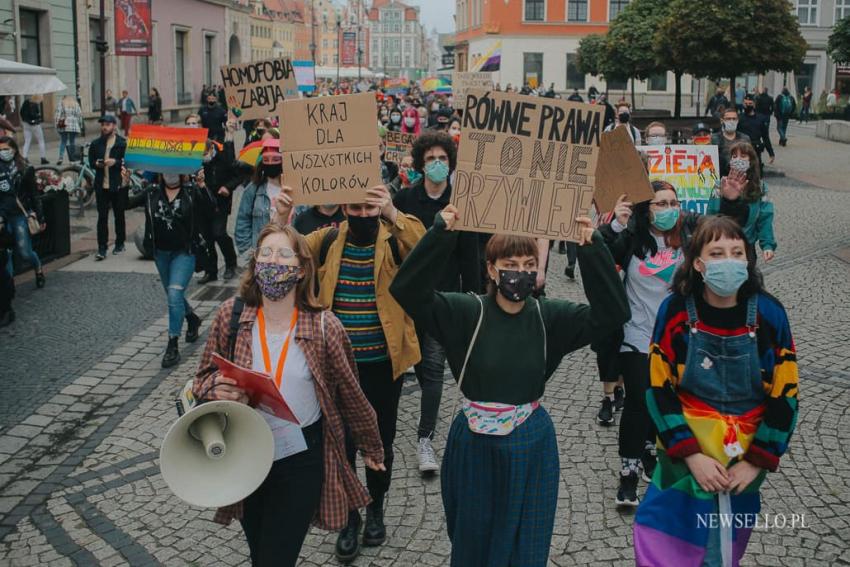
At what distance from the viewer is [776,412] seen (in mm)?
3656

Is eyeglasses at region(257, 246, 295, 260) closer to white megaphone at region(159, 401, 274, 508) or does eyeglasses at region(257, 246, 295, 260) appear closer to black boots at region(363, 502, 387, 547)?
white megaphone at region(159, 401, 274, 508)

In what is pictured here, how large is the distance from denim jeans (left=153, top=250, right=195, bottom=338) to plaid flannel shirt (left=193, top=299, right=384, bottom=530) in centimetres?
437

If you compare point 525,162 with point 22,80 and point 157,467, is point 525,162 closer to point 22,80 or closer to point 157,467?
point 157,467

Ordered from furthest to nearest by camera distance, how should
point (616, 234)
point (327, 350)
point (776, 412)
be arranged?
1. point (616, 234)
2. point (327, 350)
3. point (776, 412)

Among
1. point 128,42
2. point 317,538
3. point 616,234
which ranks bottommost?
point 317,538

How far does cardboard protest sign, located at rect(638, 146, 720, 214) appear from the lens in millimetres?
7298

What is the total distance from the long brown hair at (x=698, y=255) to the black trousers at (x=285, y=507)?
159 cm

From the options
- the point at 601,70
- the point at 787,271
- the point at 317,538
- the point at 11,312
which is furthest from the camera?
the point at 601,70

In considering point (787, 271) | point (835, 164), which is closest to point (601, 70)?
point (835, 164)

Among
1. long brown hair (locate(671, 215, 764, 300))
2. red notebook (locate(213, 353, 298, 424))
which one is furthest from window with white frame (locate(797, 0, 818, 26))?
red notebook (locate(213, 353, 298, 424))

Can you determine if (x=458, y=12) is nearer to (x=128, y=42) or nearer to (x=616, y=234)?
(x=128, y=42)

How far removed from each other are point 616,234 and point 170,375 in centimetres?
416

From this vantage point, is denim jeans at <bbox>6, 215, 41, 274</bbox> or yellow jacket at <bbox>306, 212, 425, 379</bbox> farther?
denim jeans at <bbox>6, 215, 41, 274</bbox>

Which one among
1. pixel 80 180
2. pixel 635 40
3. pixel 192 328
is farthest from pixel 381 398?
pixel 635 40
